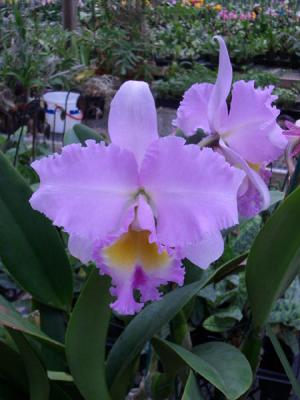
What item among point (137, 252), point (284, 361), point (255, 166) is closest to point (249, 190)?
point (255, 166)

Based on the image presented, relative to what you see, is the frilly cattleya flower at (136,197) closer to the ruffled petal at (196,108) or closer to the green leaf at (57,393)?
the ruffled petal at (196,108)

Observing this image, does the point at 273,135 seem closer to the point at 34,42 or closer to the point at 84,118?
the point at 84,118

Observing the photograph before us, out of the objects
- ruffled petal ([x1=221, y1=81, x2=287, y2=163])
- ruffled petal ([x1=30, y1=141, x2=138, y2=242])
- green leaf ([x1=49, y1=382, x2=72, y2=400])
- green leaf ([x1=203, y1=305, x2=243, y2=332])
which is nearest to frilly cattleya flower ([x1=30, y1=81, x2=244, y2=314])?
ruffled petal ([x1=30, y1=141, x2=138, y2=242])

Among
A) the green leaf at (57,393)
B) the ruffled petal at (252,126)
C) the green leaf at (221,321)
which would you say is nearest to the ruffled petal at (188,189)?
the ruffled petal at (252,126)

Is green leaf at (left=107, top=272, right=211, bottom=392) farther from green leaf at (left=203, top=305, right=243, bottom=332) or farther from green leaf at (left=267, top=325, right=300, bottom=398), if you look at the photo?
green leaf at (left=203, top=305, right=243, bottom=332)

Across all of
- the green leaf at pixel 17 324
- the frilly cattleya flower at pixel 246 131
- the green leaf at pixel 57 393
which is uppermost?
the frilly cattleya flower at pixel 246 131

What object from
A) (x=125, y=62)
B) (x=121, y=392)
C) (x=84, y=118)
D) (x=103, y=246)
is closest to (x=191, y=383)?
(x=121, y=392)
